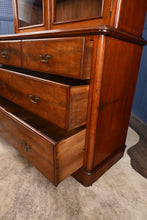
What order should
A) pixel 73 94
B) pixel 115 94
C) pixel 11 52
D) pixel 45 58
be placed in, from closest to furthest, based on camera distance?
pixel 73 94 < pixel 45 58 < pixel 115 94 < pixel 11 52

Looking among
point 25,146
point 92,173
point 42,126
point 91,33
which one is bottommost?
point 92,173

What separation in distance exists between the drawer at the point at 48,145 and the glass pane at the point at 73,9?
0.68 meters

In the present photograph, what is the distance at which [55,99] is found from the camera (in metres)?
0.75

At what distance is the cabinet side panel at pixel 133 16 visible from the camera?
76 centimetres

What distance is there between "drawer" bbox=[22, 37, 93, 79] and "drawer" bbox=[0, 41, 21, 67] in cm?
13

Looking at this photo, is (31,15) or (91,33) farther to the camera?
(31,15)

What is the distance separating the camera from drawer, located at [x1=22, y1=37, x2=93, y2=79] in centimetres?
68

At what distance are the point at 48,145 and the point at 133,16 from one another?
83cm

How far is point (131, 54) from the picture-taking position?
948 millimetres

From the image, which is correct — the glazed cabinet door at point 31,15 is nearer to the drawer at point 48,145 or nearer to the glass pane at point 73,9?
the glass pane at point 73,9

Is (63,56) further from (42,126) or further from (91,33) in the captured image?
(42,126)

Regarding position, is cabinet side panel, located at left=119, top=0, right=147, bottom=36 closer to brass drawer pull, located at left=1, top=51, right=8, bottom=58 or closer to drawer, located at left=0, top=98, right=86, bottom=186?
drawer, located at left=0, top=98, right=86, bottom=186

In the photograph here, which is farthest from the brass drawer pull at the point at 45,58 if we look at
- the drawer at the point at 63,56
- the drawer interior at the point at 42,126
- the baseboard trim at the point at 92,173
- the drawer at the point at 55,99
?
the baseboard trim at the point at 92,173

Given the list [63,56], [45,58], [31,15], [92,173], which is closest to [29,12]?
[31,15]
